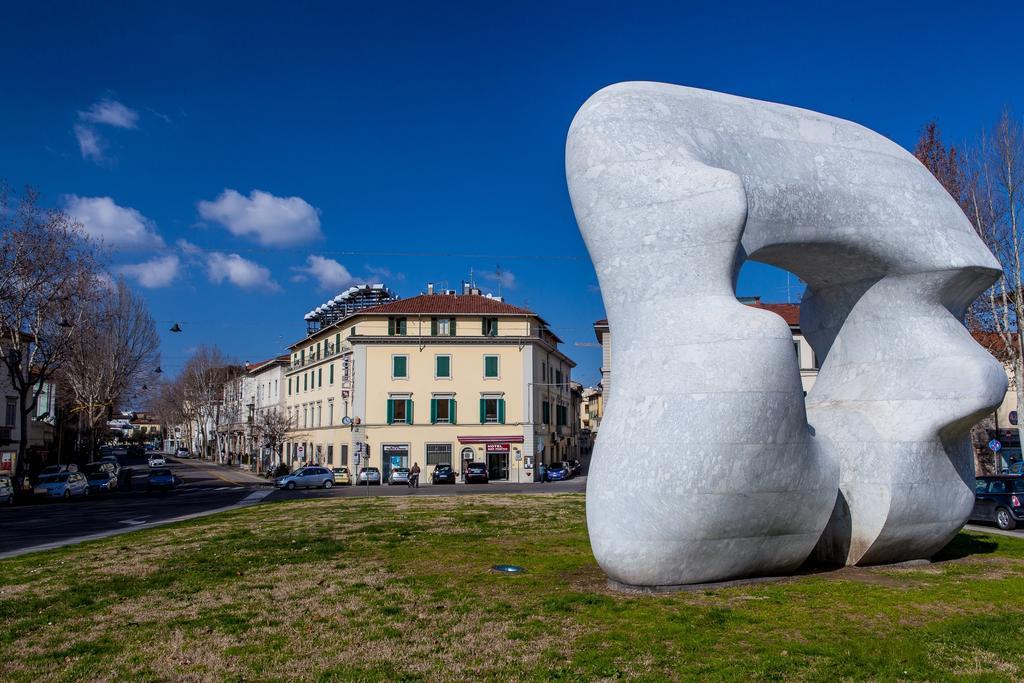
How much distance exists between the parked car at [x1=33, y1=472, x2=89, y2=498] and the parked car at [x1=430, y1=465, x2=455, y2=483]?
1962 cm

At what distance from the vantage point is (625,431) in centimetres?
1020

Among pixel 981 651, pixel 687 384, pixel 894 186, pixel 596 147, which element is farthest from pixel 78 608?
pixel 894 186

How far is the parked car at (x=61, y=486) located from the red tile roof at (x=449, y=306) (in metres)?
20.9

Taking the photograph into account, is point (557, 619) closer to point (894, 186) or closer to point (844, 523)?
point (844, 523)

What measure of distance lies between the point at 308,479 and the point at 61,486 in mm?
13125

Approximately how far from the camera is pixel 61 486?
122 feet

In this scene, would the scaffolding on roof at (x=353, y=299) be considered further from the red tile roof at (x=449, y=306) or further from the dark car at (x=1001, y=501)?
the dark car at (x=1001, y=501)

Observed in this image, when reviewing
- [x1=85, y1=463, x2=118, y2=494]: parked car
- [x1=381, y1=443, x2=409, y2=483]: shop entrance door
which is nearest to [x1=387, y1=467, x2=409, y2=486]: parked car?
[x1=381, y1=443, x2=409, y2=483]: shop entrance door

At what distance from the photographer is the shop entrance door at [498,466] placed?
53562mm

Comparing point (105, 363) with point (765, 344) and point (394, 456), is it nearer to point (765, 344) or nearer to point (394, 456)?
point (394, 456)

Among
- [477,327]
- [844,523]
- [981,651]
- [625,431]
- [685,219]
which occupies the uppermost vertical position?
[477,327]

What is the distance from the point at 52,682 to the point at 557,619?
16.0 feet

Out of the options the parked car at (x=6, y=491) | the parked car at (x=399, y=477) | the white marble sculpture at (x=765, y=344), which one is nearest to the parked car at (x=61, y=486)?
the parked car at (x=6, y=491)

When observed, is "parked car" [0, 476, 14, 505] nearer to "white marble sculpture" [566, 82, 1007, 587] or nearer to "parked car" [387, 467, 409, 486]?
"parked car" [387, 467, 409, 486]
